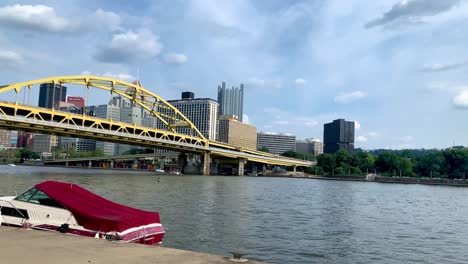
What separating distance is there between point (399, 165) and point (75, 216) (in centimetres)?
17403

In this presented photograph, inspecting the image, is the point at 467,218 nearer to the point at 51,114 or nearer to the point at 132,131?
the point at 51,114

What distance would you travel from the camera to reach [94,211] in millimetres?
16031

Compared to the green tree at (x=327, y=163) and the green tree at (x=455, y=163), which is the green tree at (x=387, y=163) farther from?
the green tree at (x=455, y=163)

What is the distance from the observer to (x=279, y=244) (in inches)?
793

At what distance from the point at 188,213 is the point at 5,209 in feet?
48.6

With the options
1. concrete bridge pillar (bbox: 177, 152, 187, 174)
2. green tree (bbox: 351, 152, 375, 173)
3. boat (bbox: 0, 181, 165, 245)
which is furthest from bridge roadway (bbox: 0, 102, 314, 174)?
green tree (bbox: 351, 152, 375, 173)

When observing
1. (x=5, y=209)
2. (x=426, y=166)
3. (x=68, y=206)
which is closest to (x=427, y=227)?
(x=68, y=206)

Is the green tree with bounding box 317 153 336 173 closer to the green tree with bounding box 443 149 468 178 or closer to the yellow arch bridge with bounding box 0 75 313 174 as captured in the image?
the green tree with bounding box 443 149 468 178

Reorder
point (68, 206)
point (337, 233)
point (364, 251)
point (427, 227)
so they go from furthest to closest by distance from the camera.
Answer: point (427, 227)
point (337, 233)
point (364, 251)
point (68, 206)

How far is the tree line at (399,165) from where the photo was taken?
16125 centimetres

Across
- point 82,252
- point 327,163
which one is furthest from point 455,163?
point 82,252

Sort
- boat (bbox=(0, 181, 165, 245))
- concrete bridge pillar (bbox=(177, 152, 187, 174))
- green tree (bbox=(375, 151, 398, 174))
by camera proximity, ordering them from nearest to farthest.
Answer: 1. boat (bbox=(0, 181, 165, 245))
2. concrete bridge pillar (bbox=(177, 152, 187, 174))
3. green tree (bbox=(375, 151, 398, 174))

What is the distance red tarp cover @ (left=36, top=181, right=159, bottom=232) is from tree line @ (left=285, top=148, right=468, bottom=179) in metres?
163

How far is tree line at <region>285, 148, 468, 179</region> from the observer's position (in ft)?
529
